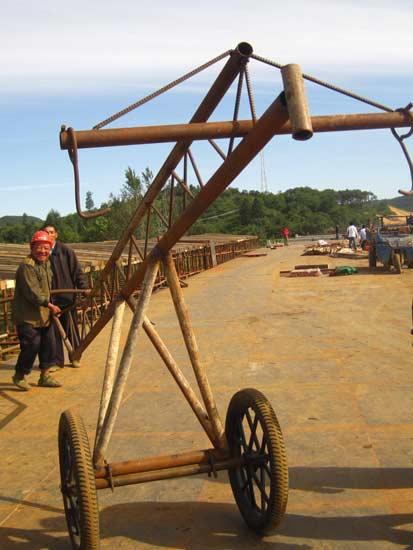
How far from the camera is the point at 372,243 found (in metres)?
25.2

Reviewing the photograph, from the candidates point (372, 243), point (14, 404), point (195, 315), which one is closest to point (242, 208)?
point (372, 243)

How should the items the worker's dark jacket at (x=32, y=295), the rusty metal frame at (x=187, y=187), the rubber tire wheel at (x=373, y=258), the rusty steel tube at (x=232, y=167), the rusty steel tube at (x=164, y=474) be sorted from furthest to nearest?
the rubber tire wheel at (x=373, y=258)
the worker's dark jacket at (x=32, y=295)
the rusty steel tube at (x=164, y=474)
the rusty metal frame at (x=187, y=187)
the rusty steel tube at (x=232, y=167)

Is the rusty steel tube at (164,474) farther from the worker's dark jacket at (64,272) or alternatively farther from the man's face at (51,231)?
the worker's dark jacket at (64,272)

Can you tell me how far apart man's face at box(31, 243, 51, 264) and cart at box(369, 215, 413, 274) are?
16536 millimetres

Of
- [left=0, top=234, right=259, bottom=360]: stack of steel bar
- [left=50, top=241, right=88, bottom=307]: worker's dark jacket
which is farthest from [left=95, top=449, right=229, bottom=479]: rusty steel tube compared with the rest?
[left=50, top=241, right=88, bottom=307]: worker's dark jacket

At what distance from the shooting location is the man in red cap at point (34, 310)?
731 centimetres

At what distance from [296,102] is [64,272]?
626 centimetres

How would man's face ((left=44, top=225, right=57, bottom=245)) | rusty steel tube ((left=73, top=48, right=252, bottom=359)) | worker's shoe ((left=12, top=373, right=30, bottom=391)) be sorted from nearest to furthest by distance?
rusty steel tube ((left=73, top=48, right=252, bottom=359)) → worker's shoe ((left=12, top=373, right=30, bottom=391)) → man's face ((left=44, top=225, right=57, bottom=245))

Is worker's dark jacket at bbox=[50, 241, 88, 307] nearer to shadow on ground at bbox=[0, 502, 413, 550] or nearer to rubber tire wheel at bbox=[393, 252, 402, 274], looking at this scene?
shadow on ground at bbox=[0, 502, 413, 550]

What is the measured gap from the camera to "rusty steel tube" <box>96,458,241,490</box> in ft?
12.2

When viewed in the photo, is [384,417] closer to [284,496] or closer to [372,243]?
[284,496]

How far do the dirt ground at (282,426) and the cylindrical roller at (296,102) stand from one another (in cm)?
218

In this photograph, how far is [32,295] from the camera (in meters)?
7.27

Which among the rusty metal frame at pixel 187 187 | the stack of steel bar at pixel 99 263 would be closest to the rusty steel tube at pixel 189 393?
the rusty metal frame at pixel 187 187
